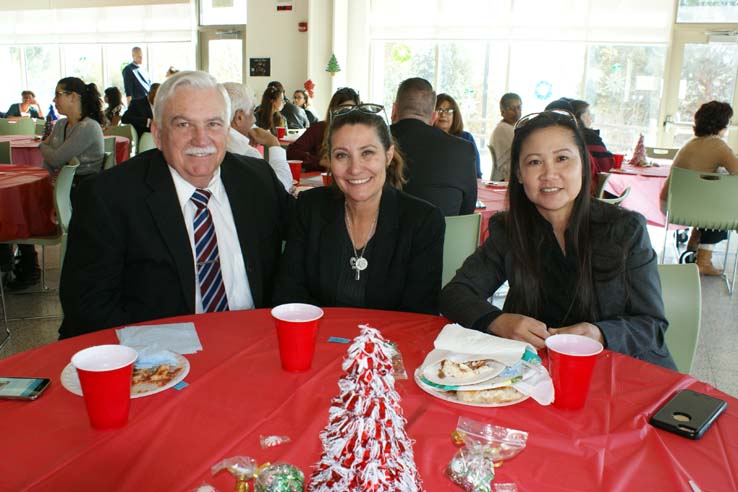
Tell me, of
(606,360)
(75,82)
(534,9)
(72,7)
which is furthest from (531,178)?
(72,7)

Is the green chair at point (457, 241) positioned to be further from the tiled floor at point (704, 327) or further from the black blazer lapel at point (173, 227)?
the tiled floor at point (704, 327)

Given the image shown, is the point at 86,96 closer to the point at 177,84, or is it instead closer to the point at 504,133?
the point at 177,84

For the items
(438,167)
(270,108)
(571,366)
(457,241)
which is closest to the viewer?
(571,366)

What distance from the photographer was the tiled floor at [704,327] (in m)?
3.61

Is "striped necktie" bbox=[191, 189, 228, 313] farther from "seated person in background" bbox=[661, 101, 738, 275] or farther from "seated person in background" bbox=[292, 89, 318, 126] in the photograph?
"seated person in background" bbox=[292, 89, 318, 126]

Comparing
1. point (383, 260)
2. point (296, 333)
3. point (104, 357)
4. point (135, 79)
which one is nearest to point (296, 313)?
point (296, 333)

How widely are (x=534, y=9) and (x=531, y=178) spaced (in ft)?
33.1

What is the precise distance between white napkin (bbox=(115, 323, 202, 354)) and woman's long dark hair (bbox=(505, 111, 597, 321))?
970mm

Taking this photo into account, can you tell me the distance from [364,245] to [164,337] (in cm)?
85

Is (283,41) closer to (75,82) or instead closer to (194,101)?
(75,82)

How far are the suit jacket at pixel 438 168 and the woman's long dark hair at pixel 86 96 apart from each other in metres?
3.22

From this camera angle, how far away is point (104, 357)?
114 centimetres

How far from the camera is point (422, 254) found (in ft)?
7.06

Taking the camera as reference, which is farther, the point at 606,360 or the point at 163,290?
the point at 163,290
